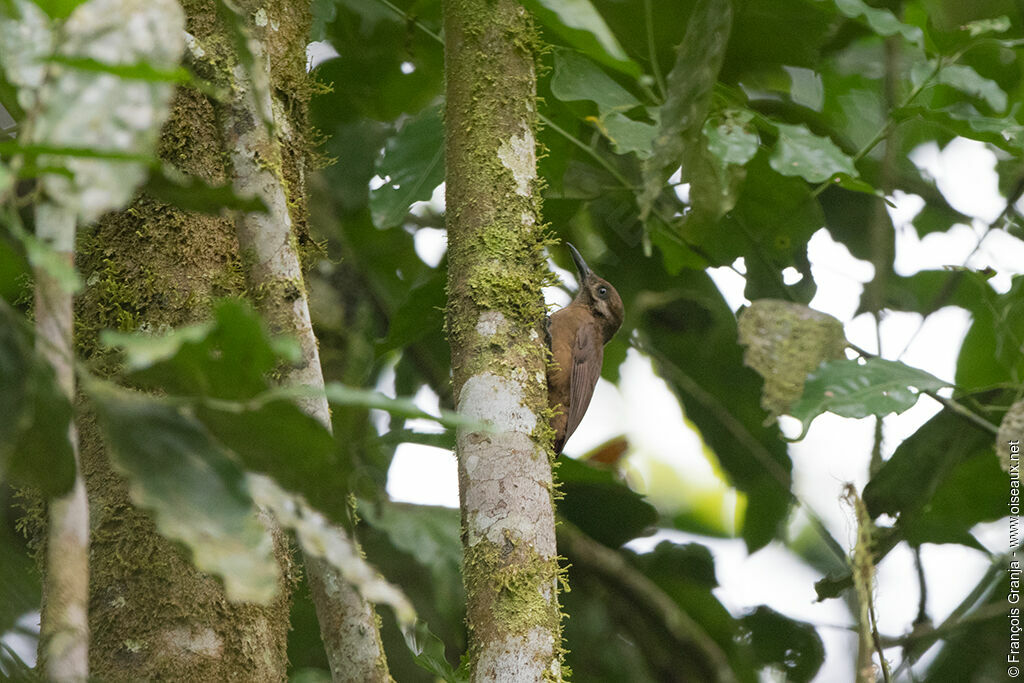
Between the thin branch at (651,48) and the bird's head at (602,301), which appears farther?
the bird's head at (602,301)

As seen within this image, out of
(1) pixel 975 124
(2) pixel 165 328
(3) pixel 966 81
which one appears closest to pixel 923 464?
(1) pixel 975 124

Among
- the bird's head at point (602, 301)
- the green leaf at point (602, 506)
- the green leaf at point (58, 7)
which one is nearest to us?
the green leaf at point (58, 7)

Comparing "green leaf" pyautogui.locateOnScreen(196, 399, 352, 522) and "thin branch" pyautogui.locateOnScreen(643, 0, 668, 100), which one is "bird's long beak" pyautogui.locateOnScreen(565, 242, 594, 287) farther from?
"green leaf" pyautogui.locateOnScreen(196, 399, 352, 522)

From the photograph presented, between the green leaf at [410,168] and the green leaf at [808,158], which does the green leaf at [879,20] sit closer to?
the green leaf at [808,158]

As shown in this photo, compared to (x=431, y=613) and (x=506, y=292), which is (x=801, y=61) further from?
(x=431, y=613)

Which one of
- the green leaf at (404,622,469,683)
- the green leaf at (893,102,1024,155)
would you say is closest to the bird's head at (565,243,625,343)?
the green leaf at (893,102,1024,155)

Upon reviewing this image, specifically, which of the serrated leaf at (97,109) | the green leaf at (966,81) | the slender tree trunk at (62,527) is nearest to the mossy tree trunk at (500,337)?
the slender tree trunk at (62,527)

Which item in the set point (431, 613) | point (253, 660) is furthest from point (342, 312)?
point (253, 660)

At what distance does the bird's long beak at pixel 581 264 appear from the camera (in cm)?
451

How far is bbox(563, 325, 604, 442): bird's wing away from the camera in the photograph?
427 centimetres

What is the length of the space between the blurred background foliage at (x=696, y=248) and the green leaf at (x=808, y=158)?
11mm

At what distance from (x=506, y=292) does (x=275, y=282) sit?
2.04ft

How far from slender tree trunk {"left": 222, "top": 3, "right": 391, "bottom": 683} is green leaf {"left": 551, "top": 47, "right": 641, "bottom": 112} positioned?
1.15 meters

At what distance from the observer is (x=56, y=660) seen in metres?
1.10
